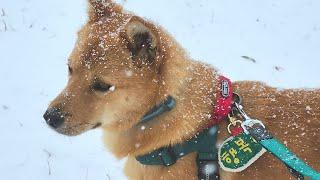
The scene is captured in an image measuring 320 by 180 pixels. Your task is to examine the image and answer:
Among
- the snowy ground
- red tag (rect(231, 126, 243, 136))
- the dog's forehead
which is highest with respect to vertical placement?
the dog's forehead

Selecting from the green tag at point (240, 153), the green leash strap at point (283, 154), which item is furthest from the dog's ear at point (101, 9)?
the green leash strap at point (283, 154)

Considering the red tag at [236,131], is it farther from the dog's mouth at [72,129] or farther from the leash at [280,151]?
the dog's mouth at [72,129]

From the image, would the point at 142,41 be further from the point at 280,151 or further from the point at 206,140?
the point at 280,151

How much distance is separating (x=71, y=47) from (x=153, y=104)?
3924mm

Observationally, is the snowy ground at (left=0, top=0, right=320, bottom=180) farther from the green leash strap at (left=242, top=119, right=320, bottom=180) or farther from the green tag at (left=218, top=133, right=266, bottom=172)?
the green leash strap at (left=242, top=119, right=320, bottom=180)

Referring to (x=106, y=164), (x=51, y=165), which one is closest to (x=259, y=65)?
(x=106, y=164)

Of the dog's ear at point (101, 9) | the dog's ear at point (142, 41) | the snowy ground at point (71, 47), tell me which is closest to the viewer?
the dog's ear at point (142, 41)

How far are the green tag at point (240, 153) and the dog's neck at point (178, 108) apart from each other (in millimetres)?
244

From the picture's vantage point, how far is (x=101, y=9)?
3801mm

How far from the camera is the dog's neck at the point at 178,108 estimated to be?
3350 mm

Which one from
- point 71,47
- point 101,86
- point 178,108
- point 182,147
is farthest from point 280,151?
point 71,47

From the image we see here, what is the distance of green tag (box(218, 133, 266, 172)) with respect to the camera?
10.6 ft

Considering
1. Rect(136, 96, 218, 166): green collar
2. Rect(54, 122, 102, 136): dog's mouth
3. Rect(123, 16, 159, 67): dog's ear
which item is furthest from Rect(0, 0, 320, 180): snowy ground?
Rect(123, 16, 159, 67): dog's ear

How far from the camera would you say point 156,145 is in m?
3.41
